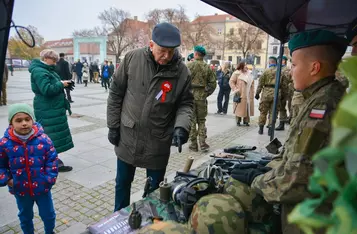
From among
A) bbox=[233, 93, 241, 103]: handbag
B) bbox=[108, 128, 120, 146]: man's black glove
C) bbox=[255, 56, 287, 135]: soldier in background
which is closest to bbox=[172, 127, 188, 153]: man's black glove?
bbox=[108, 128, 120, 146]: man's black glove

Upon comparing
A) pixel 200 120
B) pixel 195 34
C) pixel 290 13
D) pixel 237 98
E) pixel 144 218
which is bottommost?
pixel 144 218

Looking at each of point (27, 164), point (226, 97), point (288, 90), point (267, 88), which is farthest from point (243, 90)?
point (27, 164)

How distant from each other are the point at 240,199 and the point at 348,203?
1539 millimetres

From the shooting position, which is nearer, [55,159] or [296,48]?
[296,48]

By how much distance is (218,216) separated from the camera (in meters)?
1.58

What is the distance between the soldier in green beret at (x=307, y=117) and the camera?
1232 millimetres

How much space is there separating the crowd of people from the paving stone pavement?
480mm

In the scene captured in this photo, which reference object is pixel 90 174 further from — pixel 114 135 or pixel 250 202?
pixel 250 202

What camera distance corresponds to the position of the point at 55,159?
2.50 m

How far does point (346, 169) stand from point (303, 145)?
0.97 m

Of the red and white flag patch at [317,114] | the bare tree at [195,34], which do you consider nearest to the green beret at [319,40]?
the red and white flag patch at [317,114]

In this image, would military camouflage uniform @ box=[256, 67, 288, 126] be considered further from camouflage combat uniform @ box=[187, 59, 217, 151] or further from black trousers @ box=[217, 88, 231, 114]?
black trousers @ box=[217, 88, 231, 114]

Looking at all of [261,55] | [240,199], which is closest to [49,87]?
[240,199]

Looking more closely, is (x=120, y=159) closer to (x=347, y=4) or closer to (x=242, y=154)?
(x=242, y=154)
